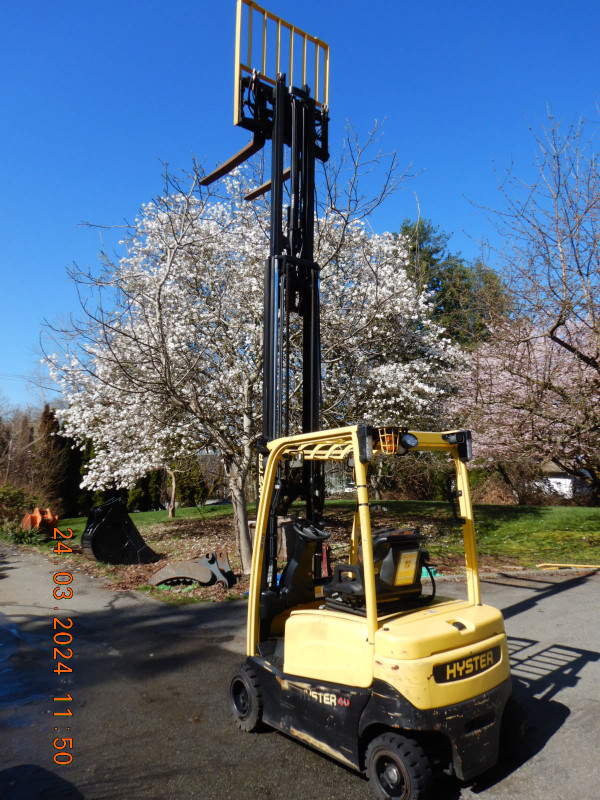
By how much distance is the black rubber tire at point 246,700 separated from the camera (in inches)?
181

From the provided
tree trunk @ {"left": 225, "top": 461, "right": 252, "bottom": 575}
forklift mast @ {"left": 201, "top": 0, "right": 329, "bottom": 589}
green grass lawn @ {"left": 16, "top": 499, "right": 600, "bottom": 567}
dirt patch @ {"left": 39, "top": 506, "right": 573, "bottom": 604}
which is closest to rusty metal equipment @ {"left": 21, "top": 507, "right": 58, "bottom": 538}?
green grass lawn @ {"left": 16, "top": 499, "right": 600, "bottom": 567}

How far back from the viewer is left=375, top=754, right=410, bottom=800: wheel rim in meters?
3.49

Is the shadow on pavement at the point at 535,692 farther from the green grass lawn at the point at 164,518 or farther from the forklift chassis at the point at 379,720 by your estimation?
the green grass lawn at the point at 164,518

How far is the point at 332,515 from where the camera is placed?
18031mm

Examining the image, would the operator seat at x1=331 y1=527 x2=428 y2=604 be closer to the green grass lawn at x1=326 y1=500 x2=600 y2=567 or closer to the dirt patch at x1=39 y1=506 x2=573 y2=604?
the dirt patch at x1=39 y1=506 x2=573 y2=604

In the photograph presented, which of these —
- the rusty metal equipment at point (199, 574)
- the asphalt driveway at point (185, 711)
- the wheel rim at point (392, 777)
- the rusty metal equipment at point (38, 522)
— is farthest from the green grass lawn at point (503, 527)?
the wheel rim at point (392, 777)

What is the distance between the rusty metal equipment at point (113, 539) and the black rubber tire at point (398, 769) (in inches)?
368

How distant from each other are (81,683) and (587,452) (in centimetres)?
1162

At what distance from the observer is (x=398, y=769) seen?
3.53 meters

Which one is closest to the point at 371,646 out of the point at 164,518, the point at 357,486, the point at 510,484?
the point at 357,486

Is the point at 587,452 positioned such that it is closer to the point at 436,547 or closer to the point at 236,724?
the point at 436,547

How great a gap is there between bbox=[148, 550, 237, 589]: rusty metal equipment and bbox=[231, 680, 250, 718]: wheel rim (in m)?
4.73

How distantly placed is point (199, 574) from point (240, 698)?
16.6 feet

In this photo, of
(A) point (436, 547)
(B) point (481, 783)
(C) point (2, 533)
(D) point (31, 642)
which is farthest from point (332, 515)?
(B) point (481, 783)
